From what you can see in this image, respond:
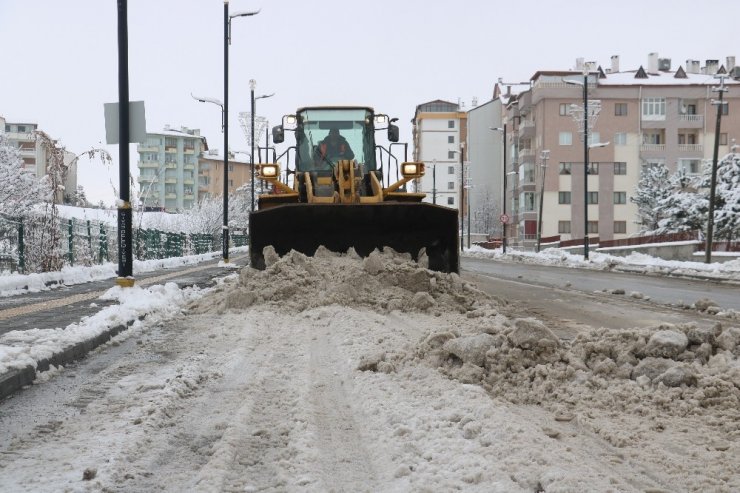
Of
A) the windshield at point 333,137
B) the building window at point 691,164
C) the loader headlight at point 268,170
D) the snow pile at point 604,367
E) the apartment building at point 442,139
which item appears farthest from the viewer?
the apartment building at point 442,139

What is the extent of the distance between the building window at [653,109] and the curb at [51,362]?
65766 millimetres

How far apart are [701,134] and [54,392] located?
7047 centimetres

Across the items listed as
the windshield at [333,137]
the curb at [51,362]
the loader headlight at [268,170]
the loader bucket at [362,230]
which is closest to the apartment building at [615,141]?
the windshield at [333,137]

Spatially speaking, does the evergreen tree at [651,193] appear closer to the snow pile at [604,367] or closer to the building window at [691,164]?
the building window at [691,164]

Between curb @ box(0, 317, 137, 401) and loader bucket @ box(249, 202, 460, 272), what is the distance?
3.50 m

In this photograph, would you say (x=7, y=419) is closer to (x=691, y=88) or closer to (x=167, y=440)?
(x=167, y=440)

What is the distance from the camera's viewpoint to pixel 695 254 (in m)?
31.4

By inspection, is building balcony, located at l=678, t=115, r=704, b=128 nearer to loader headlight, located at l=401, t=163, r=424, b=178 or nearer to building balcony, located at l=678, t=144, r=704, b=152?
building balcony, located at l=678, t=144, r=704, b=152

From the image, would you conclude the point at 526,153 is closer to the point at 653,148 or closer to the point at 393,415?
the point at 653,148

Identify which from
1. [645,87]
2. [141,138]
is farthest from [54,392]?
[645,87]

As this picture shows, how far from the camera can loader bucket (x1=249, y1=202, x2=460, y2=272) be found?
1075cm

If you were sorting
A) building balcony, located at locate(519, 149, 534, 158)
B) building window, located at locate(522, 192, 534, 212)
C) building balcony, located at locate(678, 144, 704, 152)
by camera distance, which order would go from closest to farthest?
building balcony, located at locate(678, 144, 704, 152), building window, located at locate(522, 192, 534, 212), building balcony, located at locate(519, 149, 534, 158)

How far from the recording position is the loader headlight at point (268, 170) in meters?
12.6

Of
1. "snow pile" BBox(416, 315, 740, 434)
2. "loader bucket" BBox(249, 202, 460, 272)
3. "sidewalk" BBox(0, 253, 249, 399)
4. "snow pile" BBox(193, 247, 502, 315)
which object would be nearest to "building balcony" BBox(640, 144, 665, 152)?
"sidewalk" BBox(0, 253, 249, 399)
